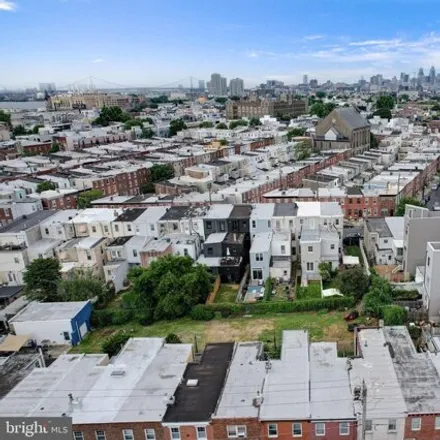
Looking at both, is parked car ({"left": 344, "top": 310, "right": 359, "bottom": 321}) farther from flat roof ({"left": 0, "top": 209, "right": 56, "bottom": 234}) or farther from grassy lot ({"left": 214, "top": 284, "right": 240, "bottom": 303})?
flat roof ({"left": 0, "top": 209, "right": 56, "bottom": 234})

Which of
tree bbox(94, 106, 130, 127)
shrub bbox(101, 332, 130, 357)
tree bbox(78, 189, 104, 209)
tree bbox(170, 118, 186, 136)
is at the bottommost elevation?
shrub bbox(101, 332, 130, 357)

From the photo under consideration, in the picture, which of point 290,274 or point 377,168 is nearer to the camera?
point 290,274

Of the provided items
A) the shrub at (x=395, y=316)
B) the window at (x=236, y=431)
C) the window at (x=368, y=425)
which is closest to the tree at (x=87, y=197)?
the shrub at (x=395, y=316)

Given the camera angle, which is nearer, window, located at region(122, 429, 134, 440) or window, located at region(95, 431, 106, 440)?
window, located at region(122, 429, 134, 440)

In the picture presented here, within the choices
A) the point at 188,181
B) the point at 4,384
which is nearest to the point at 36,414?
the point at 4,384

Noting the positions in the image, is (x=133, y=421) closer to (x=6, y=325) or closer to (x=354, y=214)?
(x=6, y=325)

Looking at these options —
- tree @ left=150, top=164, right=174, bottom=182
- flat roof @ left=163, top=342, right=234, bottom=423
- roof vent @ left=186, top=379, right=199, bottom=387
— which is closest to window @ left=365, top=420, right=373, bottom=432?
flat roof @ left=163, top=342, right=234, bottom=423

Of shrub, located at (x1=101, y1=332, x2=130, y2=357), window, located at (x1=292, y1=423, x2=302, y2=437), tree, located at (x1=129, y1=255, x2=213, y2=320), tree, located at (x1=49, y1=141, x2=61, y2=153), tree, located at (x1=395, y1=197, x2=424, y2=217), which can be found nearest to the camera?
window, located at (x1=292, y1=423, x2=302, y2=437)
